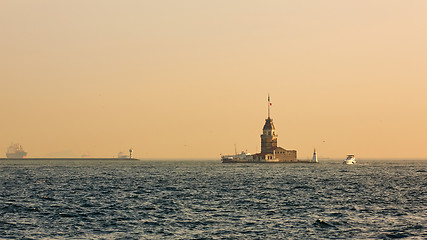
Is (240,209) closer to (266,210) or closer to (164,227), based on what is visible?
(266,210)

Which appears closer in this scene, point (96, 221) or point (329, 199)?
point (96, 221)

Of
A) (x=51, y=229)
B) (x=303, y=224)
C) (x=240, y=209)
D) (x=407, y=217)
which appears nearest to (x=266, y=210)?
(x=240, y=209)

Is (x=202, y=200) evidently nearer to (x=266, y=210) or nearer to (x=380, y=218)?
(x=266, y=210)

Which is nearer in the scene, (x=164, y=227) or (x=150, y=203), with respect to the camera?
(x=164, y=227)

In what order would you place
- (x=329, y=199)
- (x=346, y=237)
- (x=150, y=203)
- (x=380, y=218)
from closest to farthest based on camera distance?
(x=346, y=237) < (x=380, y=218) < (x=150, y=203) < (x=329, y=199)

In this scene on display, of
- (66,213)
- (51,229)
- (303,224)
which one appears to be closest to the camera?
(51,229)

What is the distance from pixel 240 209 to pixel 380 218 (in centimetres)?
1431

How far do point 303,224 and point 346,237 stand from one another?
6365mm

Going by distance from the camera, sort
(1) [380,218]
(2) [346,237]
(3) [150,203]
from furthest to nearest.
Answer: (3) [150,203]
(1) [380,218]
(2) [346,237]

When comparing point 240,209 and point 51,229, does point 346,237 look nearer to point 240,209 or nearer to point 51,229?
point 240,209

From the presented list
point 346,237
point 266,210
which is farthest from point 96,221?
point 346,237

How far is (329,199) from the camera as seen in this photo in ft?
212

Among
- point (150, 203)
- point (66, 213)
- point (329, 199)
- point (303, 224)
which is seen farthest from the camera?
point (329, 199)

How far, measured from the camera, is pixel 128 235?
124ft
